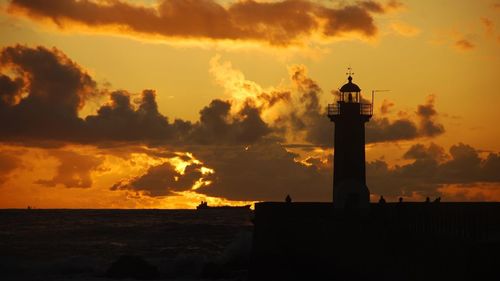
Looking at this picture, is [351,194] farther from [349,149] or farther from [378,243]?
[378,243]

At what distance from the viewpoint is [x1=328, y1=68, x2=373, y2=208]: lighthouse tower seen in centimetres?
3606

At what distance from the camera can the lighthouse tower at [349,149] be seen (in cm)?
3606

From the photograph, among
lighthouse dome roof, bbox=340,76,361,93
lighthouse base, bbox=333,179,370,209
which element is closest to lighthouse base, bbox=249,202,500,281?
lighthouse base, bbox=333,179,370,209

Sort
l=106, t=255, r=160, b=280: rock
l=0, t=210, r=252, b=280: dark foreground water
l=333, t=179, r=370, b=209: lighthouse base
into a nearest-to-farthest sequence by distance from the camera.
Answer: l=333, t=179, r=370, b=209: lighthouse base → l=106, t=255, r=160, b=280: rock → l=0, t=210, r=252, b=280: dark foreground water

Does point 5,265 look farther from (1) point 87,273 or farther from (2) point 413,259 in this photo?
(2) point 413,259

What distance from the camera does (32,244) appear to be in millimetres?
70000

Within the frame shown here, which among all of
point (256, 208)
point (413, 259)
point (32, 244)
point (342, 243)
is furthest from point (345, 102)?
point (32, 244)

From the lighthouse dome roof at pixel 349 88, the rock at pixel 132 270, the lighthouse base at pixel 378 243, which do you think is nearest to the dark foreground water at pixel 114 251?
the rock at pixel 132 270

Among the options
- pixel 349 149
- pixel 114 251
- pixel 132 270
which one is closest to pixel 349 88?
pixel 349 149

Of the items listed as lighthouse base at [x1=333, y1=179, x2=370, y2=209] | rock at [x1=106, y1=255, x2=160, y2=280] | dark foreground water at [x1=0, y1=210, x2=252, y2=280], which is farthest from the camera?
dark foreground water at [x1=0, y1=210, x2=252, y2=280]

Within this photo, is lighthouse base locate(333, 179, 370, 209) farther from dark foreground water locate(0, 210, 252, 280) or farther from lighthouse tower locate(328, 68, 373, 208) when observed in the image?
dark foreground water locate(0, 210, 252, 280)

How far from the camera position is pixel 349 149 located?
120ft

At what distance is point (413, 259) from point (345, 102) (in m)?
17.5

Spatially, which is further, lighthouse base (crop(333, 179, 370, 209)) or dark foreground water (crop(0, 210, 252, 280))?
dark foreground water (crop(0, 210, 252, 280))
